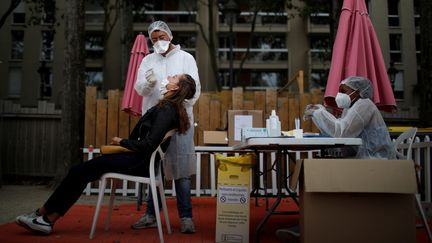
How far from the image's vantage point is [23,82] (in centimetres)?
2797

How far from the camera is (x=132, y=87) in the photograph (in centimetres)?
623

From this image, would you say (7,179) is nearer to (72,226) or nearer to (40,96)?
(72,226)

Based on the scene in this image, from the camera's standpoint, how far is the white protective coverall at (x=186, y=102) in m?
4.13

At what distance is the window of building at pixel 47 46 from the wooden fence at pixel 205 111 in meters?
21.8

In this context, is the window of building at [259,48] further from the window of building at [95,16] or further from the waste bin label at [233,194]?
the waste bin label at [233,194]

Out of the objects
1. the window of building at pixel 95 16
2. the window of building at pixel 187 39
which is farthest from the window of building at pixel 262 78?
the window of building at pixel 95 16

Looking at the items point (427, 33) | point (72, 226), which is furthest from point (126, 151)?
point (427, 33)

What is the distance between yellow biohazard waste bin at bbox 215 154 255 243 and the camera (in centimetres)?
355

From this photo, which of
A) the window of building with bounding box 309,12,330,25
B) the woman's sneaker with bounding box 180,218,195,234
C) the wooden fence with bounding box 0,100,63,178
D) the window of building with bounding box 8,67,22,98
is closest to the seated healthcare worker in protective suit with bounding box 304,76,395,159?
the woman's sneaker with bounding box 180,218,195,234

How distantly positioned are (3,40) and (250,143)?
92.0ft

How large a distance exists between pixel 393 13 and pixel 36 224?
568 centimetres

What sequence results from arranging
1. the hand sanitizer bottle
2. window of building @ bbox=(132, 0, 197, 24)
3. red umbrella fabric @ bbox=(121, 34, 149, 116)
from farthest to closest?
window of building @ bbox=(132, 0, 197, 24) → red umbrella fabric @ bbox=(121, 34, 149, 116) → the hand sanitizer bottle

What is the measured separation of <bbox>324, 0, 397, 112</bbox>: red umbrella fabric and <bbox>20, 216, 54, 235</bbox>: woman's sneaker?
9.23ft

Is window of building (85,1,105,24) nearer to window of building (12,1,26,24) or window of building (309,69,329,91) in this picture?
window of building (12,1,26,24)
